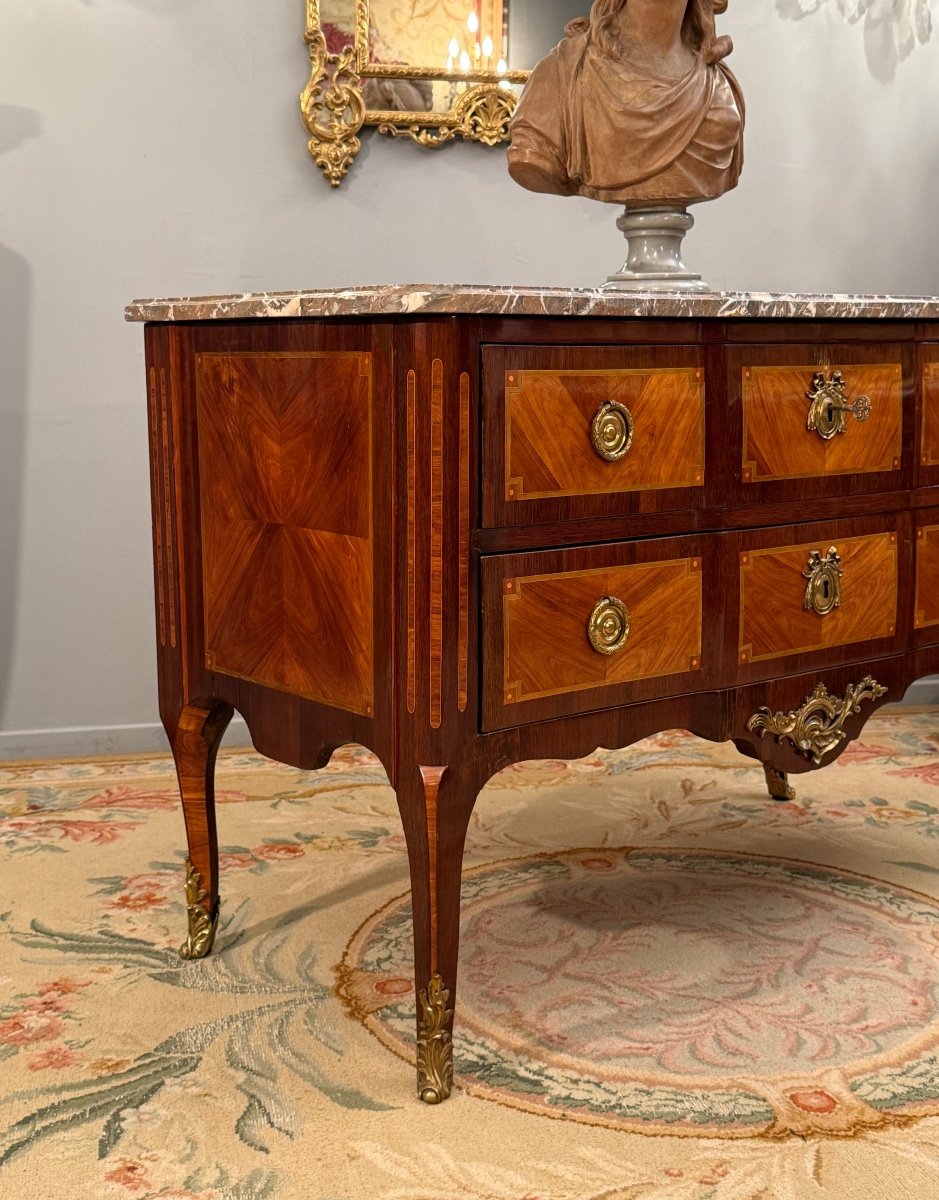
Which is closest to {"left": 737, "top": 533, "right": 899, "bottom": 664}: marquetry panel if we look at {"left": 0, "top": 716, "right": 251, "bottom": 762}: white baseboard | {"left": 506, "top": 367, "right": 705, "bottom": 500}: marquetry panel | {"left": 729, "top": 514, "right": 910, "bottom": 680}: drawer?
{"left": 729, "top": 514, "right": 910, "bottom": 680}: drawer

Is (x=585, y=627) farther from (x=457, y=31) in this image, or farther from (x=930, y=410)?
(x=457, y=31)

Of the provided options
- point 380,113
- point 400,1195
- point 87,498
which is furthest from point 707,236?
point 400,1195

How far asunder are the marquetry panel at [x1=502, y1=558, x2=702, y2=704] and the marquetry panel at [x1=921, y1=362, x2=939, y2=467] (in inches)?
21.2

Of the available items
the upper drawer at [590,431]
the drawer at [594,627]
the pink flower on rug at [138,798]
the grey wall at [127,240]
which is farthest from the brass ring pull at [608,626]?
the grey wall at [127,240]

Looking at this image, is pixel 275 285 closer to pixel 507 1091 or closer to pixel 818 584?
pixel 818 584

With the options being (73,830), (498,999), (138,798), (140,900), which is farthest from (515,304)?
(138,798)

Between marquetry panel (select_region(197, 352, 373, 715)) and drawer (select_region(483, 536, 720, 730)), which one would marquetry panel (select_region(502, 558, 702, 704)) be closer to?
drawer (select_region(483, 536, 720, 730))

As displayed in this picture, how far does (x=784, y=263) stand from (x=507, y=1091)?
2.71m

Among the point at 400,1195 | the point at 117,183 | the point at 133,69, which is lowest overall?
the point at 400,1195

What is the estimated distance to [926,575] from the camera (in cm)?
234

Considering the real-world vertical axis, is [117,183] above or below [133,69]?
below

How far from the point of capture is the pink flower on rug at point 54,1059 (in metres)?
1.96

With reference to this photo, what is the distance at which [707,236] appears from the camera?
12.6ft

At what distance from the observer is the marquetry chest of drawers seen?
177 cm
